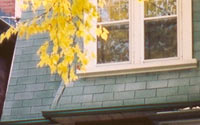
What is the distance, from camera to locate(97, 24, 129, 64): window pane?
12500 millimetres

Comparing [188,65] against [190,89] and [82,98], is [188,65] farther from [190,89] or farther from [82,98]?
[82,98]

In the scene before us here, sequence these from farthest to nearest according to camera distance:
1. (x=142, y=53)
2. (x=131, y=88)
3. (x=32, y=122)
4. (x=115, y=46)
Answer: (x=115, y=46) < (x=32, y=122) < (x=142, y=53) < (x=131, y=88)

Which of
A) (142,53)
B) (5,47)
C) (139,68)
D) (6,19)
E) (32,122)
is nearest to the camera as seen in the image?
(139,68)

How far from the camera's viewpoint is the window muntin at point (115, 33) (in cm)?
1253

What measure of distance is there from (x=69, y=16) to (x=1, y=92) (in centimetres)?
542

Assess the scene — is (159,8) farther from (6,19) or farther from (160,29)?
(6,19)

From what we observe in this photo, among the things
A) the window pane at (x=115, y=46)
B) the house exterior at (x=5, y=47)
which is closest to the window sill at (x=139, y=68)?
the window pane at (x=115, y=46)

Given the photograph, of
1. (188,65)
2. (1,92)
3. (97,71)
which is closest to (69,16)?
(97,71)

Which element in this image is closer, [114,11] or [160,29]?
[160,29]

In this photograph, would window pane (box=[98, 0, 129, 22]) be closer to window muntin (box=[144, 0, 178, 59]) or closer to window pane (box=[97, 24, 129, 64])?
window pane (box=[97, 24, 129, 64])

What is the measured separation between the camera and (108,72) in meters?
12.3

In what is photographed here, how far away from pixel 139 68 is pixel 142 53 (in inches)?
14.6

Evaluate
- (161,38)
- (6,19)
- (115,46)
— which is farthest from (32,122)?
(6,19)

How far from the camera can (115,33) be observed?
1272 cm
